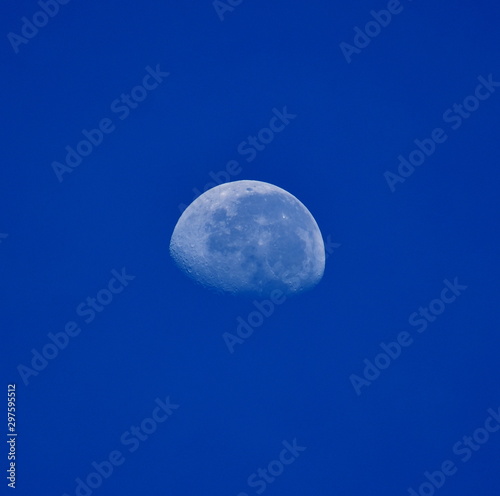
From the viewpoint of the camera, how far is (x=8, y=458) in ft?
30.5

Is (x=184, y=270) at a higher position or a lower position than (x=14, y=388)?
higher

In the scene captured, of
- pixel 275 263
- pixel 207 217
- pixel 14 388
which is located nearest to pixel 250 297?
pixel 275 263

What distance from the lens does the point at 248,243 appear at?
9008mm

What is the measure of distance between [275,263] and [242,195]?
1289 millimetres

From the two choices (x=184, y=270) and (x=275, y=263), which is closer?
(x=275, y=263)

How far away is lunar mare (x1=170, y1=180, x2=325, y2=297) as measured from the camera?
902 centimetres

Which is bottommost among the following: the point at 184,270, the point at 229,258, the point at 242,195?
the point at 184,270

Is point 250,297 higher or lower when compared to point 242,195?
lower

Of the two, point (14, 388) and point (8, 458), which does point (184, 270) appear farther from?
point (8, 458)

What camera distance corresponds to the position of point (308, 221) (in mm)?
9906

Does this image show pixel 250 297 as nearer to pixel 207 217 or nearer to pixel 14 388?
pixel 207 217

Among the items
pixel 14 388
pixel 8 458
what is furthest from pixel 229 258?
pixel 8 458

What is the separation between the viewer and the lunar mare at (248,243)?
9.02m

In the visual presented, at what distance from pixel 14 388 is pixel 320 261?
5326 mm
